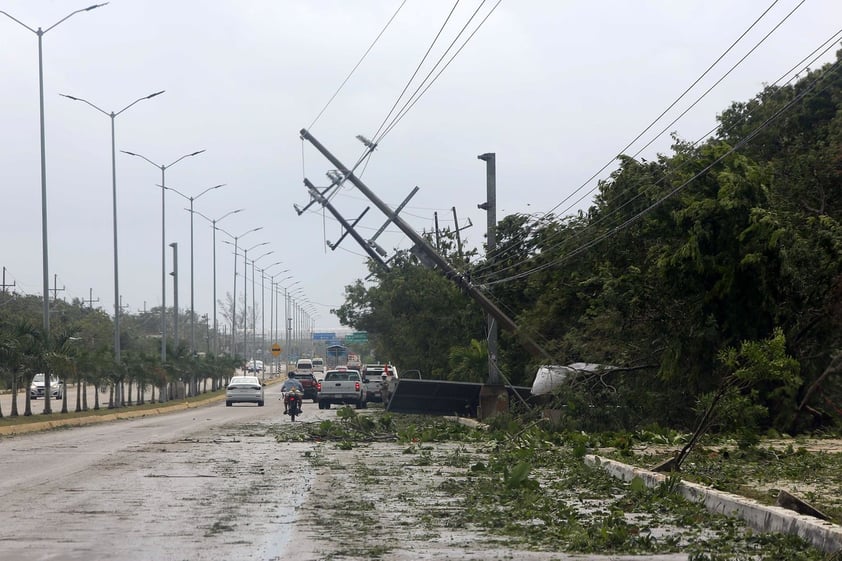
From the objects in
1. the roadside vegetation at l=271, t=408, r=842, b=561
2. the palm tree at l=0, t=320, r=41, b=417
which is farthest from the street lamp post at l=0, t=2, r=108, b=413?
the roadside vegetation at l=271, t=408, r=842, b=561

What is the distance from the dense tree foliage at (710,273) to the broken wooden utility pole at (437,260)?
53 cm

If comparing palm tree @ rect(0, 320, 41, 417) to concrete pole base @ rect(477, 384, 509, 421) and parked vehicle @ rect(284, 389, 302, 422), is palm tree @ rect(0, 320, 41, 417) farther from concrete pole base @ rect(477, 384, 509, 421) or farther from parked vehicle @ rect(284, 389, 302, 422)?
concrete pole base @ rect(477, 384, 509, 421)

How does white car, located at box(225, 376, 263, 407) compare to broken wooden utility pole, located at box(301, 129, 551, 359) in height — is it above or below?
below

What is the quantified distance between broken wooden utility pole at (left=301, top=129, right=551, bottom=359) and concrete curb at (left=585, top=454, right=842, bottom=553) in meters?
21.9

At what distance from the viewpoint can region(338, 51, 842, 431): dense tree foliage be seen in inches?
1052

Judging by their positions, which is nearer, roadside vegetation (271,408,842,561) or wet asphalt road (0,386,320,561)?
wet asphalt road (0,386,320,561)

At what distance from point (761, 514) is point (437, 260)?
1188 inches

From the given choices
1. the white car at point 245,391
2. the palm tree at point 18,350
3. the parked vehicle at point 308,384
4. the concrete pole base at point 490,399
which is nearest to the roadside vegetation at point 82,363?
the palm tree at point 18,350

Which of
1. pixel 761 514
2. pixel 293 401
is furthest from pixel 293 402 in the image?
pixel 761 514

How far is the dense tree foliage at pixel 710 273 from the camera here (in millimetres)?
26719

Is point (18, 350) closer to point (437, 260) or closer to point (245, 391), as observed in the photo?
point (437, 260)

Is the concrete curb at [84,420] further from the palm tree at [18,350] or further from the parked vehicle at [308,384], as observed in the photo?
the parked vehicle at [308,384]

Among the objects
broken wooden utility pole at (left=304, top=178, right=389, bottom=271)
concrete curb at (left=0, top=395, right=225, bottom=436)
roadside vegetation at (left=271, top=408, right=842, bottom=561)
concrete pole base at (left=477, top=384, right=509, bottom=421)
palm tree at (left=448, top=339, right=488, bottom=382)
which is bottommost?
roadside vegetation at (left=271, top=408, right=842, bottom=561)

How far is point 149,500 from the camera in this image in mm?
14703
